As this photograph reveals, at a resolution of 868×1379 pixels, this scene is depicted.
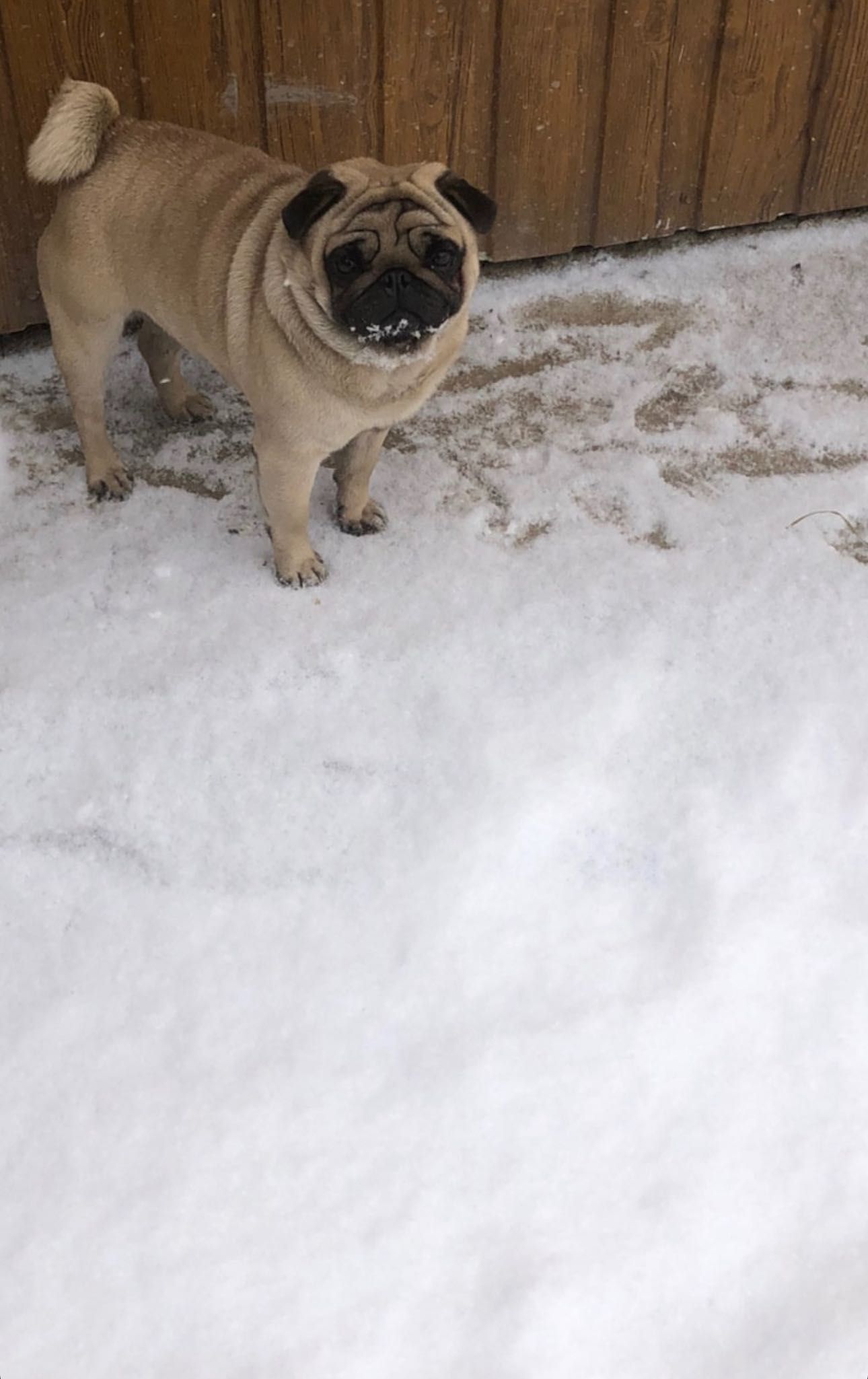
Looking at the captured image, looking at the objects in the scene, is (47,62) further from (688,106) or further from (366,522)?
(688,106)

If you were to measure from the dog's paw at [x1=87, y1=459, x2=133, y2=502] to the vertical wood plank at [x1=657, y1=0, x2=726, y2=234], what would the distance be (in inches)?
72.7

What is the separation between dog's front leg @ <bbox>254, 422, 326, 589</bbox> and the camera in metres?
2.48

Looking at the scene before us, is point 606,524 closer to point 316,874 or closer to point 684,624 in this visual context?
point 684,624

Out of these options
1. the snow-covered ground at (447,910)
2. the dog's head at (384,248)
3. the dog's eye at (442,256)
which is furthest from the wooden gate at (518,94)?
the dog's eye at (442,256)

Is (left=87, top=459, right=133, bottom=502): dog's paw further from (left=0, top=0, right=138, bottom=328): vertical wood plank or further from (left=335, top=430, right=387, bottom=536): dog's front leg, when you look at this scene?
(left=0, top=0, right=138, bottom=328): vertical wood plank

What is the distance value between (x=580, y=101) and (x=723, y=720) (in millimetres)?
1930

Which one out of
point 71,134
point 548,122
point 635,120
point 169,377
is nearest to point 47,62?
point 71,134

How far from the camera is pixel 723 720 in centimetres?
242

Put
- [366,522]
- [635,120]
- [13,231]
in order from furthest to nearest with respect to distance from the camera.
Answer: [635,120] < [13,231] < [366,522]

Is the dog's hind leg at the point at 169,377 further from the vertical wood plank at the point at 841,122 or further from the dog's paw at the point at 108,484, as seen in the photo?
the vertical wood plank at the point at 841,122

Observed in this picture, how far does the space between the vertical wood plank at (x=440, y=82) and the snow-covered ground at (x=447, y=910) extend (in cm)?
79

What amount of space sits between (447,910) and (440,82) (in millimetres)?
2267

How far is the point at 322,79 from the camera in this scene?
3152 millimetres

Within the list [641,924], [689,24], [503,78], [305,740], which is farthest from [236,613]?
[689,24]
